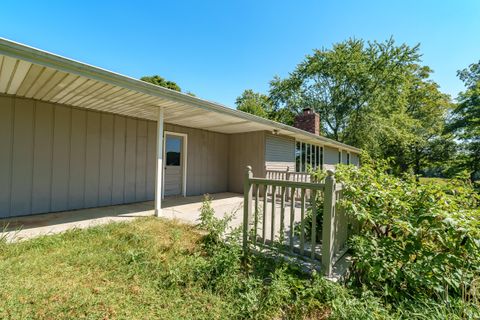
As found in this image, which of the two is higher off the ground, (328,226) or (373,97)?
(373,97)

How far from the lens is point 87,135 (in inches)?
205

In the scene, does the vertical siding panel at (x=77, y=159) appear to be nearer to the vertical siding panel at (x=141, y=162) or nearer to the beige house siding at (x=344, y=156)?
the vertical siding panel at (x=141, y=162)

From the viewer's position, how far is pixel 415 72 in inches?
949

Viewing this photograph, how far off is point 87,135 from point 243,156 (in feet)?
16.0

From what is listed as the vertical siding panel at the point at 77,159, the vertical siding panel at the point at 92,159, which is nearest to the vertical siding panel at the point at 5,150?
the vertical siding panel at the point at 77,159

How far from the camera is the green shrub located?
6.14 ft

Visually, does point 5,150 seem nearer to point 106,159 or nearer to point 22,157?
point 22,157

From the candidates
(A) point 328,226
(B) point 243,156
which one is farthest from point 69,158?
(A) point 328,226

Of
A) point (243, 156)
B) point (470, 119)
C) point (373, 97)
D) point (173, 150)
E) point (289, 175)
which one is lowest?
point (289, 175)

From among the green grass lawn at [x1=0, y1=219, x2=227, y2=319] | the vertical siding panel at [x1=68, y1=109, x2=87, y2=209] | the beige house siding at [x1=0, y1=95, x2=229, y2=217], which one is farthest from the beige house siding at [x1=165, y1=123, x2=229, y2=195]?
the green grass lawn at [x1=0, y1=219, x2=227, y2=319]

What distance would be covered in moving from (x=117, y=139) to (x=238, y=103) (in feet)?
94.0

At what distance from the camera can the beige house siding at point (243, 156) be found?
7766mm

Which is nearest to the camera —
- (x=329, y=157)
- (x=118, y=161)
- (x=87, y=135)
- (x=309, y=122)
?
(x=87, y=135)

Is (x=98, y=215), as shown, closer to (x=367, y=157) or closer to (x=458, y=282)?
(x=367, y=157)
